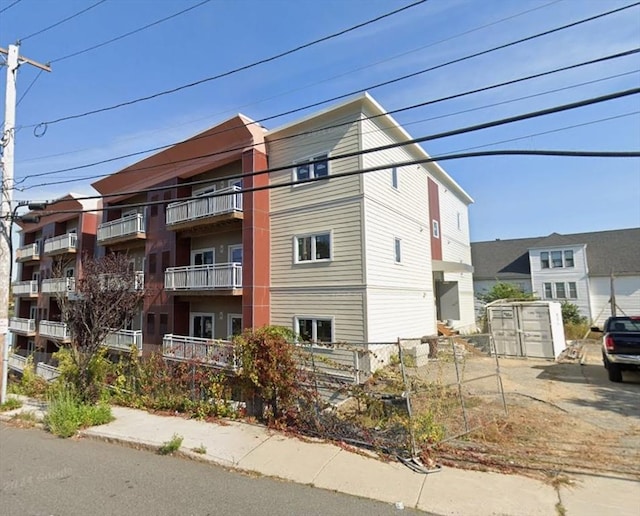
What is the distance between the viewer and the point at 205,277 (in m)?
15.7

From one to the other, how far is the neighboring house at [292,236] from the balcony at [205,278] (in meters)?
0.06

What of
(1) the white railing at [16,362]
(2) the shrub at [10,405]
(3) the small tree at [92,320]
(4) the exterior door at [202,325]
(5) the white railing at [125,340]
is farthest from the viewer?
(1) the white railing at [16,362]

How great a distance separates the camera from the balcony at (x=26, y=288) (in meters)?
28.6

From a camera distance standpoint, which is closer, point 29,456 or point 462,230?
point 29,456

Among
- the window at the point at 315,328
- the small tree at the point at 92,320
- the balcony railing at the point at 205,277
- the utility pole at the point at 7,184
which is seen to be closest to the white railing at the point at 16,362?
the balcony railing at the point at 205,277

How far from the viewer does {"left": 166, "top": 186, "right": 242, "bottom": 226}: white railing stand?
15234mm

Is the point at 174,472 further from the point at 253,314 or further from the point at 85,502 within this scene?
the point at 253,314

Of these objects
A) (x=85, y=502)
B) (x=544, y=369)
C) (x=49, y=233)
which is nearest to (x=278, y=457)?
(x=85, y=502)

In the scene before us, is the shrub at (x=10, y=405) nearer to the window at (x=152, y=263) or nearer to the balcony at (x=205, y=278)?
the balcony at (x=205, y=278)

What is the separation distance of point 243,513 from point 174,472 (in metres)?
1.76

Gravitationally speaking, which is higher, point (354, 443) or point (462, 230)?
point (462, 230)

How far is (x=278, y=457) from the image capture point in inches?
228

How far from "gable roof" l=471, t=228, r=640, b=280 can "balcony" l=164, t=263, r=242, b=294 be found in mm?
28354

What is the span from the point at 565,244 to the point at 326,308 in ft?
90.9
